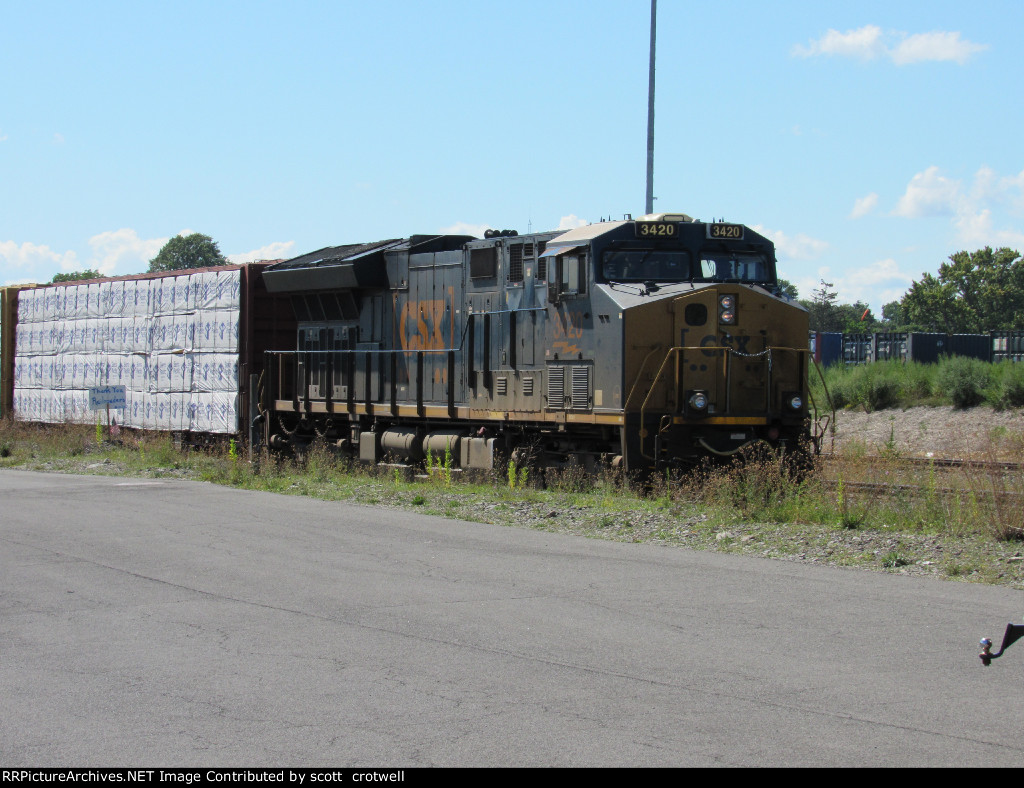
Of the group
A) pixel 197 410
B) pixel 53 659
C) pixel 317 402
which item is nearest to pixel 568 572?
pixel 53 659

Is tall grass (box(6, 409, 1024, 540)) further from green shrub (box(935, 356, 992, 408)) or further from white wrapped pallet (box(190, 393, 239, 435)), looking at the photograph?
green shrub (box(935, 356, 992, 408))

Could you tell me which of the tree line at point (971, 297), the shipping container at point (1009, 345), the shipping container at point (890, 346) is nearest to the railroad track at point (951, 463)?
the shipping container at point (1009, 345)

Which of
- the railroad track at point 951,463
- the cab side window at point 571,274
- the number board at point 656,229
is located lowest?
the railroad track at point 951,463

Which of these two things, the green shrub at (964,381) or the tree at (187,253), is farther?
the tree at (187,253)

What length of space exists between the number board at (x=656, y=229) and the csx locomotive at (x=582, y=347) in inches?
0.8

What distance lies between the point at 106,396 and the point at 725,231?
50.2 ft

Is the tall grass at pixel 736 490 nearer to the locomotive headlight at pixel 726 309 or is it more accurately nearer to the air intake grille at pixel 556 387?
the air intake grille at pixel 556 387

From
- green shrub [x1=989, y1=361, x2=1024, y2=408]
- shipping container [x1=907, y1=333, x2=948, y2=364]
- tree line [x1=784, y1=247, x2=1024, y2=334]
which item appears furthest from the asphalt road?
tree line [x1=784, y1=247, x2=1024, y2=334]

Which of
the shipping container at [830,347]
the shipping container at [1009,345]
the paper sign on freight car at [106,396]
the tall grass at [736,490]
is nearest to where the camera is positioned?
the tall grass at [736,490]

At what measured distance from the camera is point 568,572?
31.7 feet

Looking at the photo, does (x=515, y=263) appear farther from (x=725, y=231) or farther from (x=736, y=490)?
(x=736, y=490)

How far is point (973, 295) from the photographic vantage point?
77.0 m

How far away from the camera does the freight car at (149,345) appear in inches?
953

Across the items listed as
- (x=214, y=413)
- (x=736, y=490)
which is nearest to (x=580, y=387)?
(x=736, y=490)
